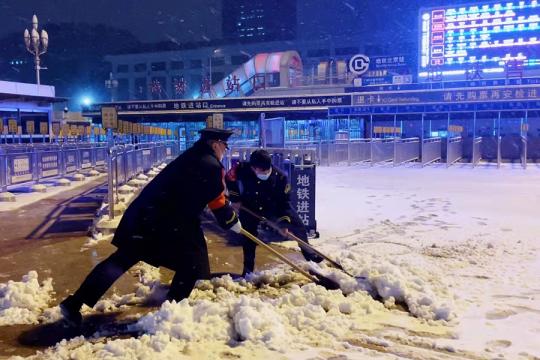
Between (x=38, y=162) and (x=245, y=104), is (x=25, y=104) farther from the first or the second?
(x=38, y=162)

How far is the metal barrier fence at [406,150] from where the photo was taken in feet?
79.6

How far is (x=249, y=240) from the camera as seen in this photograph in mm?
5648

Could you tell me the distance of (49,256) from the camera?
6699mm

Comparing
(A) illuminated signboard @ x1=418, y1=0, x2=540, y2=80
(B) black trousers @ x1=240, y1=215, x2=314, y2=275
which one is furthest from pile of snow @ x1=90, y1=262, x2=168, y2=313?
(A) illuminated signboard @ x1=418, y1=0, x2=540, y2=80

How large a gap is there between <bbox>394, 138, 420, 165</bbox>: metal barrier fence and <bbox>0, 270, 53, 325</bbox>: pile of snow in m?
20.6

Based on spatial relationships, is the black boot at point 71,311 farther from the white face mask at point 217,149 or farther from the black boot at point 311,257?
the black boot at point 311,257

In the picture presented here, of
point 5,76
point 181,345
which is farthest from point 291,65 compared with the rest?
point 5,76

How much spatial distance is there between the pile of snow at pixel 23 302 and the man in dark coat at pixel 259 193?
2075 mm

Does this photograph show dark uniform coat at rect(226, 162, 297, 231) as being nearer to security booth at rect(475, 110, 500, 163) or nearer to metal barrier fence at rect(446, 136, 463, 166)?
metal barrier fence at rect(446, 136, 463, 166)

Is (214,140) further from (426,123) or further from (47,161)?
(426,123)

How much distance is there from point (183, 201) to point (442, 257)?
12.7 ft

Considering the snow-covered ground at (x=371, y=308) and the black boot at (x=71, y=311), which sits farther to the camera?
the black boot at (x=71, y=311)

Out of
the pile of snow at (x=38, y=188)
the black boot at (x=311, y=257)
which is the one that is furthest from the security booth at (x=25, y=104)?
the black boot at (x=311, y=257)

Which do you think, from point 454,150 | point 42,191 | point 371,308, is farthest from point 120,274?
point 454,150
